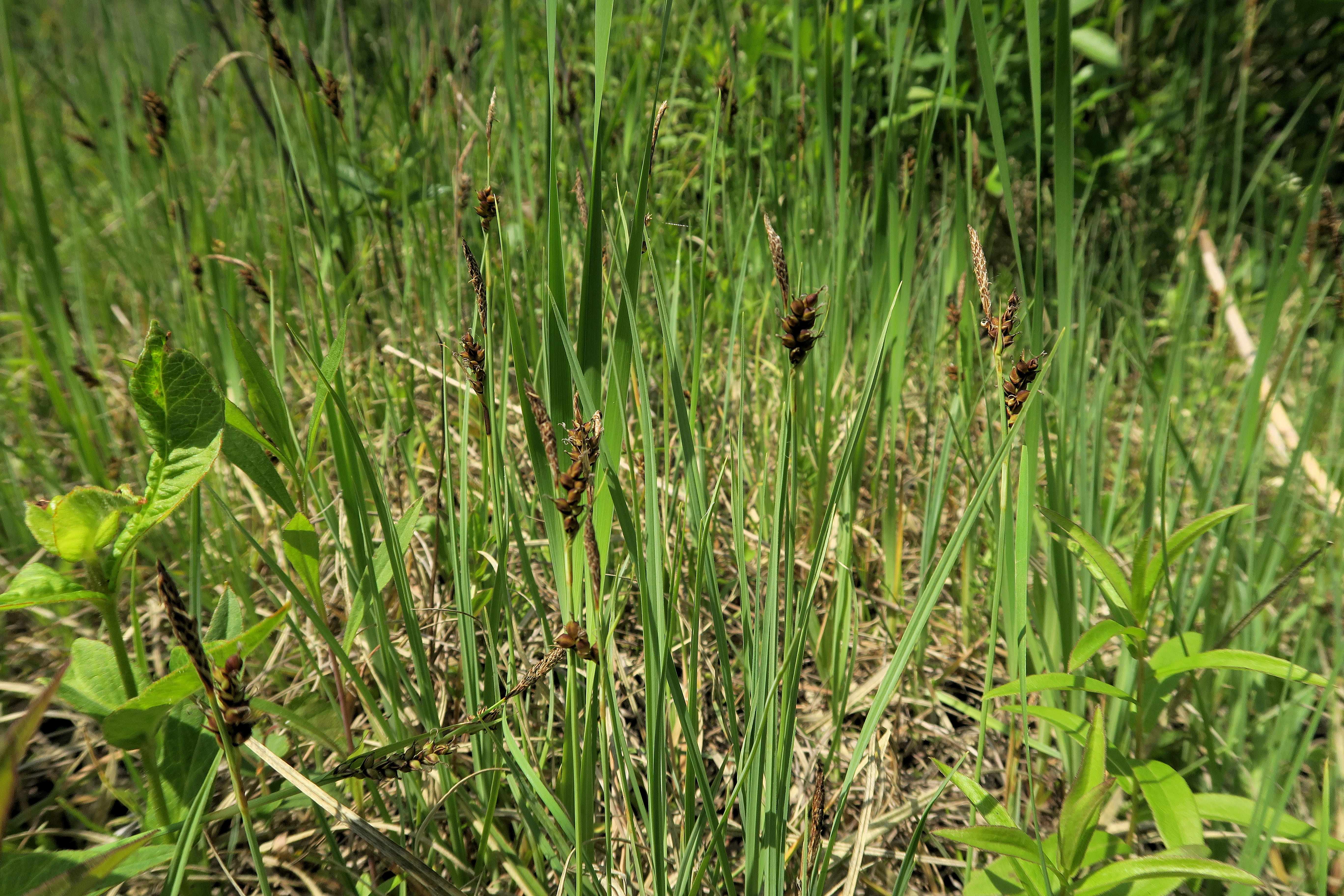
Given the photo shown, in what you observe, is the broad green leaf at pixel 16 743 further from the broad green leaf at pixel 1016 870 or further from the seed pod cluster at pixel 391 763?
the broad green leaf at pixel 1016 870

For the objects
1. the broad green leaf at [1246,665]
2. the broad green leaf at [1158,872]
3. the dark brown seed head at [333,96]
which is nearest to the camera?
the broad green leaf at [1158,872]

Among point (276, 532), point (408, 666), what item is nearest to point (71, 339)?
point (276, 532)

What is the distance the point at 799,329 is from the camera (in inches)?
22.9

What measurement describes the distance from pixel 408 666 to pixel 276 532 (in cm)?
44

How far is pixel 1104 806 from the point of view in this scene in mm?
904

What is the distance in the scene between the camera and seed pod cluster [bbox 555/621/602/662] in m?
0.53

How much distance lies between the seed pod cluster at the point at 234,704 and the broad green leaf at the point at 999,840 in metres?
0.52

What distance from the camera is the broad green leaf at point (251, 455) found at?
713 millimetres

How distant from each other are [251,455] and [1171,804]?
907 mm

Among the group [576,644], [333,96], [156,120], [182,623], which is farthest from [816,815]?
[156,120]

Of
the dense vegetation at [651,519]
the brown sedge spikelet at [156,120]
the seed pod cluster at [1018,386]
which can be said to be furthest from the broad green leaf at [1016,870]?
the brown sedge spikelet at [156,120]

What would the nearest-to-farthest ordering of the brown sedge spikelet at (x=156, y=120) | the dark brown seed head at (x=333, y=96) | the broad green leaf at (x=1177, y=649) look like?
the broad green leaf at (x=1177, y=649) → the dark brown seed head at (x=333, y=96) → the brown sedge spikelet at (x=156, y=120)

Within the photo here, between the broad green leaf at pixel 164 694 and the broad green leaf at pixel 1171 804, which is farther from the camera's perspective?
the broad green leaf at pixel 1171 804

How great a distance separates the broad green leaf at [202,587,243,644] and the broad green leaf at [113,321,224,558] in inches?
4.5
